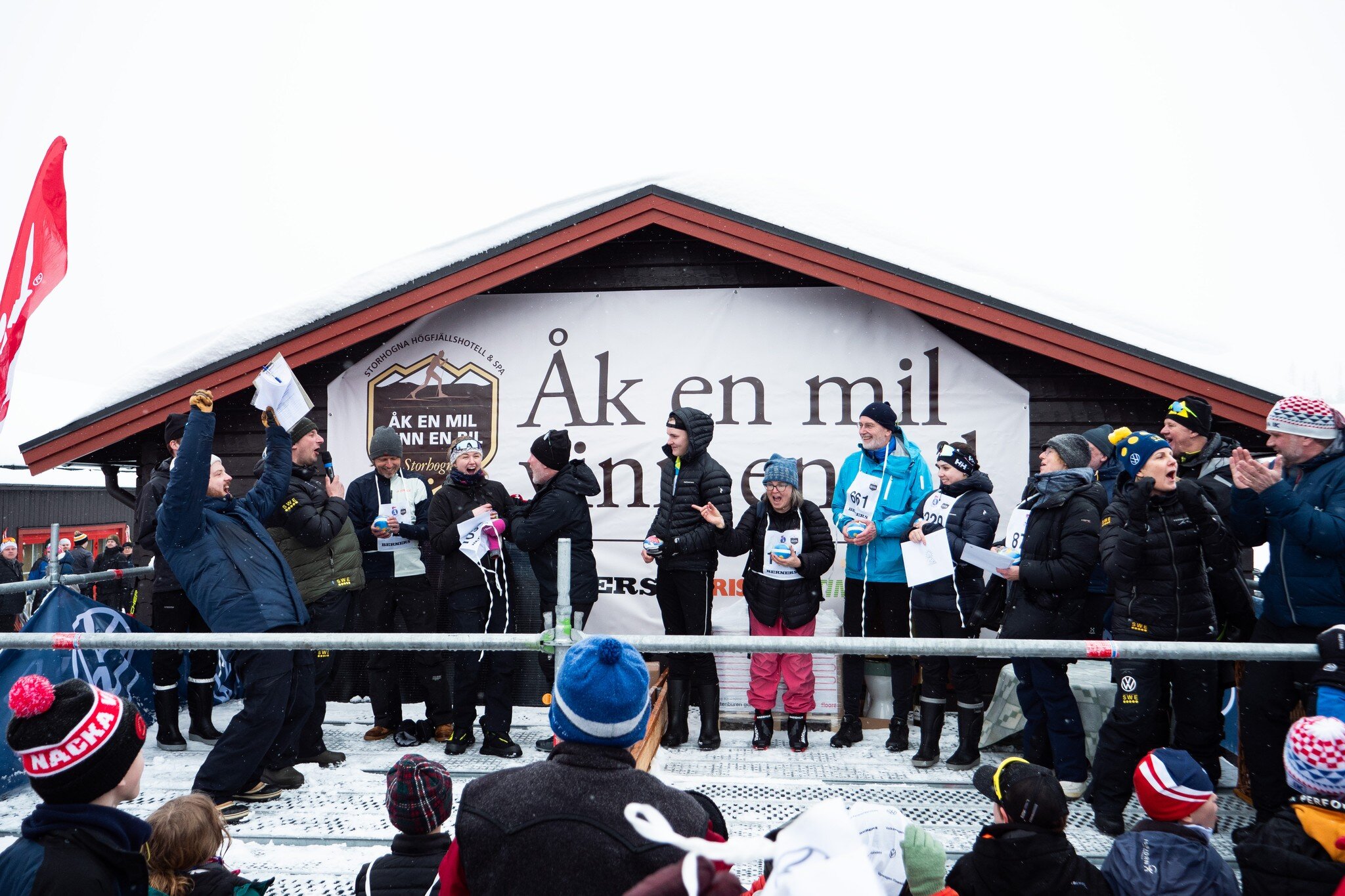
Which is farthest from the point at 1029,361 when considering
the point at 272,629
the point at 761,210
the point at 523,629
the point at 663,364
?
the point at 272,629

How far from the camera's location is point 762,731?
18.4 feet

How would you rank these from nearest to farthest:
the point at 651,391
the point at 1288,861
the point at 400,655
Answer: the point at 1288,861, the point at 400,655, the point at 651,391

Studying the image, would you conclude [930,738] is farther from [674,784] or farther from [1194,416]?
[1194,416]

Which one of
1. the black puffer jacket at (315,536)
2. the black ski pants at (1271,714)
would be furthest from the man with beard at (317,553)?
the black ski pants at (1271,714)

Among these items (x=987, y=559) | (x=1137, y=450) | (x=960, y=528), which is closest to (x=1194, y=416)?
(x=1137, y=450)

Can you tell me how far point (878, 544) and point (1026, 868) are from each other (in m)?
3.31

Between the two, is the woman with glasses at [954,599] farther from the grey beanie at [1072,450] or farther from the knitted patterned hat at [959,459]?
the grey beanie at [1072,450]

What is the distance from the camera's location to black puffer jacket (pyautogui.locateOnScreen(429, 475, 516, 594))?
18.8 ft

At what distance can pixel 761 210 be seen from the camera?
689cm

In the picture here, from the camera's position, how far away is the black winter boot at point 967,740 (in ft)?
17.1

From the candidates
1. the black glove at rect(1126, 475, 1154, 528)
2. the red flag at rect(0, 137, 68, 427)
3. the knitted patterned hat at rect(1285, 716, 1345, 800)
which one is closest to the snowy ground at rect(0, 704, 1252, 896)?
the knitted patterned hat at rect(1285, 716, 1345, 800)

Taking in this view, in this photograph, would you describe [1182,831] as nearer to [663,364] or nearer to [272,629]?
[272,629]

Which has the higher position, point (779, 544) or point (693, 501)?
point (693, 501)

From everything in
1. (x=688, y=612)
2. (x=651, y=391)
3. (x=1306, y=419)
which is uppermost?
(x=651, y=391)
